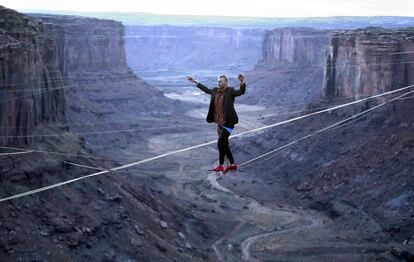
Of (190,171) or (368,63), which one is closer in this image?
(190,171)

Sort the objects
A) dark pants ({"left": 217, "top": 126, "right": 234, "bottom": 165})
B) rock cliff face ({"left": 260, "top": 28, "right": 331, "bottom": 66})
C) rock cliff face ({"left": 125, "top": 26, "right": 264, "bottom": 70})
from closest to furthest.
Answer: dark pants ({"left": 217, "top": 126, "right": 234, "bottom": 165}) < rock cliff face ({"left": 260, "top": 28, "right": 331, "bottom": 66}) < rock cliff face ({"left": 125, "top": 26, "right": 264, "bottom": 70})

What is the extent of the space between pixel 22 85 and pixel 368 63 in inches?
1309

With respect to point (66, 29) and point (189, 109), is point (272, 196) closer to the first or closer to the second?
point (66, 29)

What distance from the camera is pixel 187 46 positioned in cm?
19000

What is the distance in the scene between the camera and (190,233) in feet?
133

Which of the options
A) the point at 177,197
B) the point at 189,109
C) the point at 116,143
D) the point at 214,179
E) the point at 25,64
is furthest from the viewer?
the point at 189,109

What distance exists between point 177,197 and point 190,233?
10.8m

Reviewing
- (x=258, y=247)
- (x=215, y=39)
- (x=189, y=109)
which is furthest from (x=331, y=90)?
(x=215, y=39)

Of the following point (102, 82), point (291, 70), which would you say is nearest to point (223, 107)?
point (102, 82)

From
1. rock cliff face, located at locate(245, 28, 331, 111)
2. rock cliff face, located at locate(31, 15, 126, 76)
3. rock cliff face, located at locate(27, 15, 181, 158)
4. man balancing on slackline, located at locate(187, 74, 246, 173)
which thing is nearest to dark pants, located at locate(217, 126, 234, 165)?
man balancing on slackline, located at locate(187, 74, 246, 173)

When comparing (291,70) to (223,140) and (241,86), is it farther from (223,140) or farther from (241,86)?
(241,86)

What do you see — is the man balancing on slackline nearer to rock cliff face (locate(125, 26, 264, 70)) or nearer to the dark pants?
the dark pants

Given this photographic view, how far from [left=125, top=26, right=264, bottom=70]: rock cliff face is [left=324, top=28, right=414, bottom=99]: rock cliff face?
108291mm

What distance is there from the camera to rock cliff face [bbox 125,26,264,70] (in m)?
176
